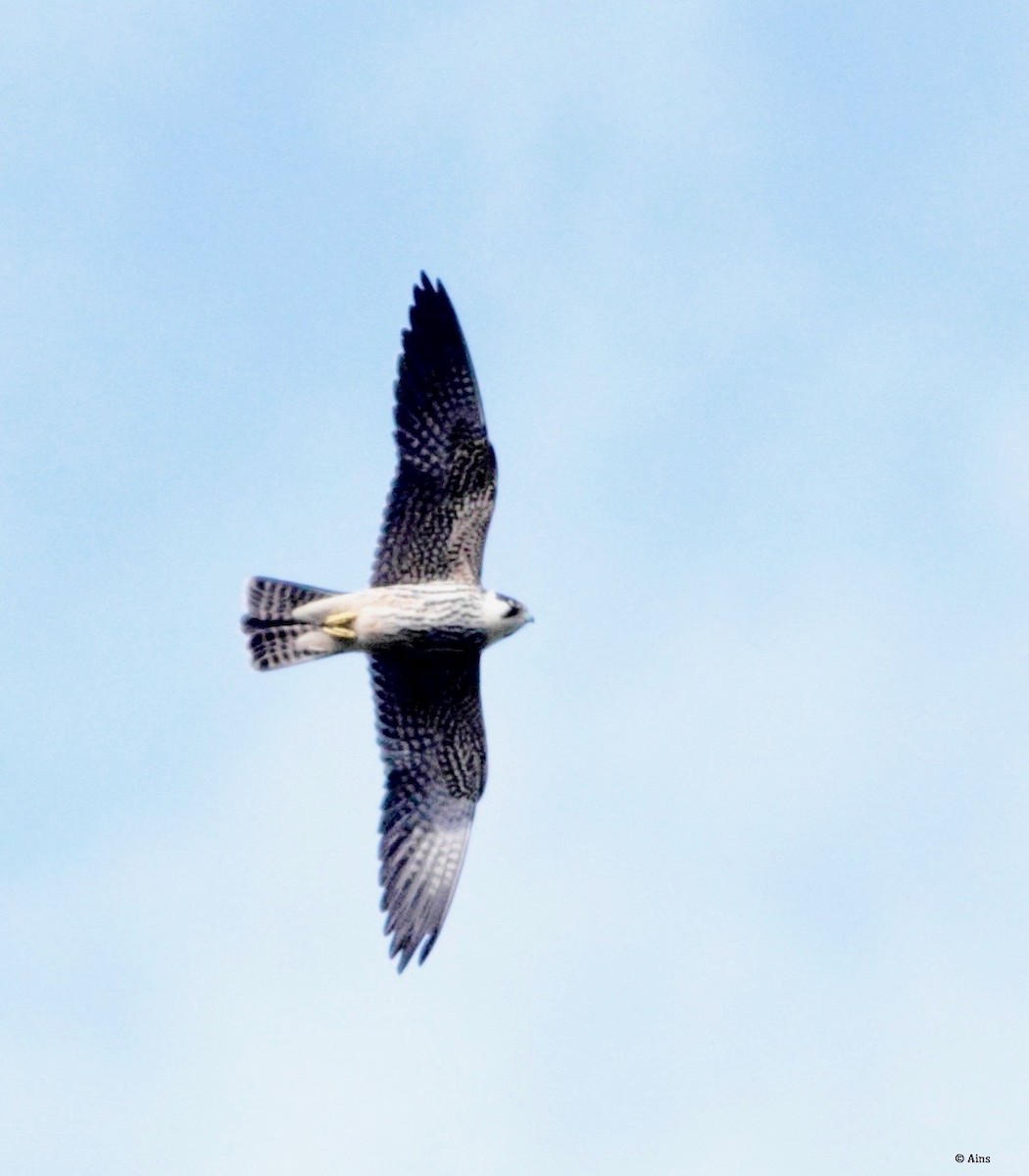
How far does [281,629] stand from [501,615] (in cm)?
152

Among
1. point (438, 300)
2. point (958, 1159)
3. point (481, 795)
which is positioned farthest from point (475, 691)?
point (958, 1159)

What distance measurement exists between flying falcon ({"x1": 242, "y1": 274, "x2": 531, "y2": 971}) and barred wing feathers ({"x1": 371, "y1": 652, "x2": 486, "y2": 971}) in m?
0.02

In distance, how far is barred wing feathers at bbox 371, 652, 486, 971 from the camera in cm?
2286

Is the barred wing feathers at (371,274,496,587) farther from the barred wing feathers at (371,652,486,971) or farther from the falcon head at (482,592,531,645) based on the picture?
the barred wing feathers at (371,652,486,971)

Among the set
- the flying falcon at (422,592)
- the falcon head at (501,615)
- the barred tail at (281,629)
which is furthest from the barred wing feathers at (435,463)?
the barred tail at (281,629)

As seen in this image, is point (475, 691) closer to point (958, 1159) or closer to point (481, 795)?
point (481, 795)

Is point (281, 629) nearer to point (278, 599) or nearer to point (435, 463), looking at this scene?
point (278, 599)

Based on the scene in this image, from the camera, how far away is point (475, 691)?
23156 mm

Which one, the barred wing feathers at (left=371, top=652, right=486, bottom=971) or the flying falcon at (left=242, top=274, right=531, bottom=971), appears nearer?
the flying falcon at (left=242, top=274, right=531, bottom=971)

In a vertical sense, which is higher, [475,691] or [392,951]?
[475,691]

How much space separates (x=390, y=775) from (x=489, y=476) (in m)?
2.21

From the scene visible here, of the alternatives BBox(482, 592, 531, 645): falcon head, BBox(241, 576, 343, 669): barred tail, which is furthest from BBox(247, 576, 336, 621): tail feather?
BBox(482, 592, 531, 645): falcon head

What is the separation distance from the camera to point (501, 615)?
22719 mm

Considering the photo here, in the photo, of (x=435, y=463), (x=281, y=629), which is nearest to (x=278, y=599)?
(x=281, y=629)
